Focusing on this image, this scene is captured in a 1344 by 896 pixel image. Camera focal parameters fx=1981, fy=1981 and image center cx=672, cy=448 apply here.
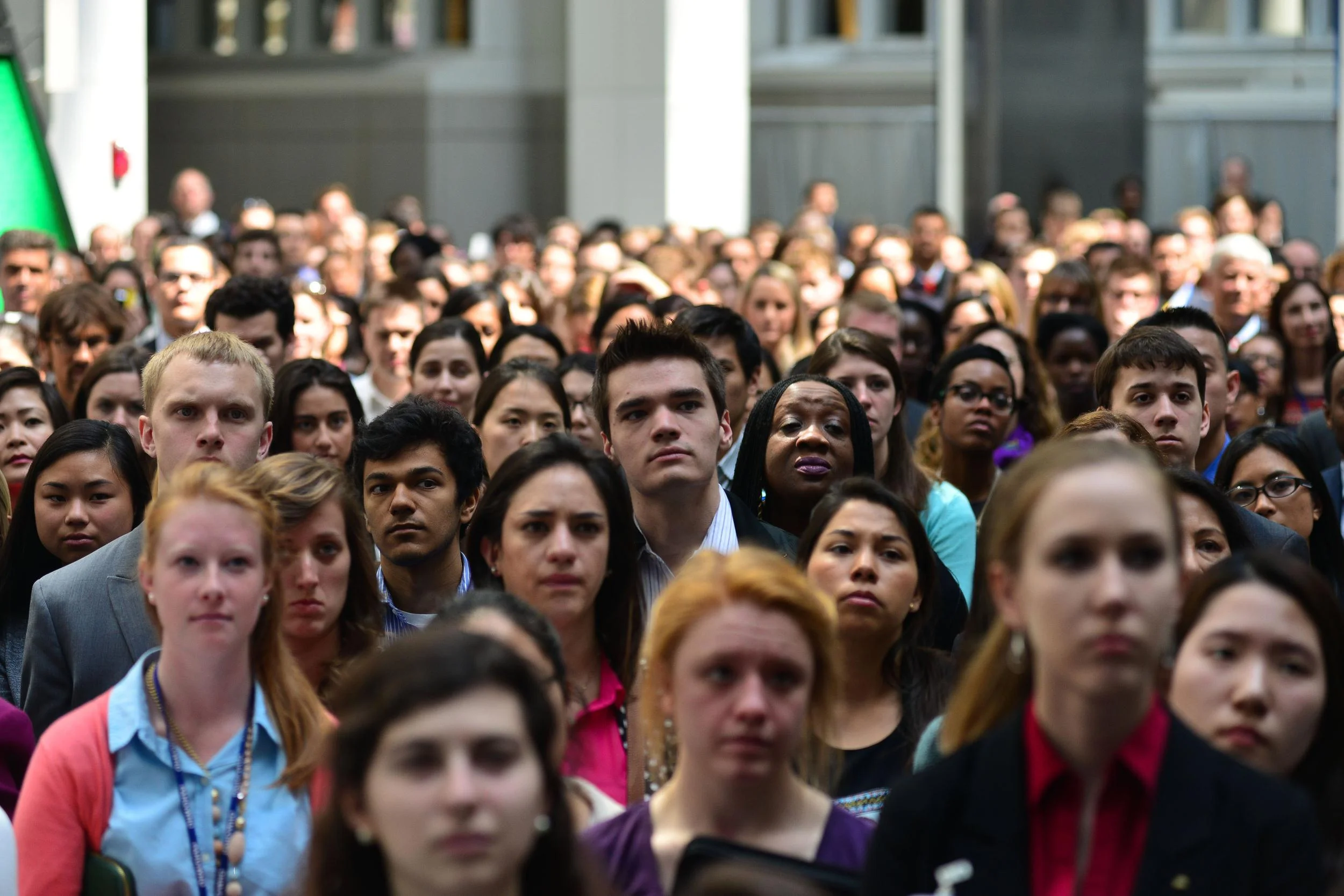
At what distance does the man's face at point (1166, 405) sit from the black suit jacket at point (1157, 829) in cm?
382

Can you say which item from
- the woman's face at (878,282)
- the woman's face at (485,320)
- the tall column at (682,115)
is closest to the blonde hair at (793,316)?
the woman's face at (878,282)

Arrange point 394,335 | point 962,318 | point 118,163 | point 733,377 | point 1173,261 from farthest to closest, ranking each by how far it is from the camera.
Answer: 1. point 118,163
2. point 1173,261
3. point 962,318
4. point 394,335
5. point 733,377

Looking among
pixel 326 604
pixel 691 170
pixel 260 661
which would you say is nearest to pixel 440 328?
pixel 326 604

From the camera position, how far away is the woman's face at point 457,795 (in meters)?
3.09

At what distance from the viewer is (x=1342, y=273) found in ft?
39.7

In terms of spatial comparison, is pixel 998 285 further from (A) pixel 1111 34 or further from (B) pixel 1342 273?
(A) pixel 1111 34

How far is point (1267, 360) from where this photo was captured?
→ 9.99 m

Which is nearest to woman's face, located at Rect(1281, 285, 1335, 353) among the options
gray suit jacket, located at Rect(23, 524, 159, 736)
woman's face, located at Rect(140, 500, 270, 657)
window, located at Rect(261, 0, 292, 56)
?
gray suit jacket, located at Rect(23, 524, 159, 736)

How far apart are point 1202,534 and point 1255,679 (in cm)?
188

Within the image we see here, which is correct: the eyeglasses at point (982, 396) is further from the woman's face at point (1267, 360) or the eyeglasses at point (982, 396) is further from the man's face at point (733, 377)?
the woman's face at point (1267, 360)

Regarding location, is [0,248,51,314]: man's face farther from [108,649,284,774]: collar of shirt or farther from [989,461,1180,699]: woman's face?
[989,461,1180,699]: woman's face

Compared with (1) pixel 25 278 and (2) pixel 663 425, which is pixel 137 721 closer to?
(2) pixel 663 425

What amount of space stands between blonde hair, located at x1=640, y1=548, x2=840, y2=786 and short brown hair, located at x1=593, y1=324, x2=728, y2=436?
2059 mm

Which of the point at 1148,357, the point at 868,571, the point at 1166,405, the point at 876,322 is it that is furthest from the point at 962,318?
the point at 868,571
